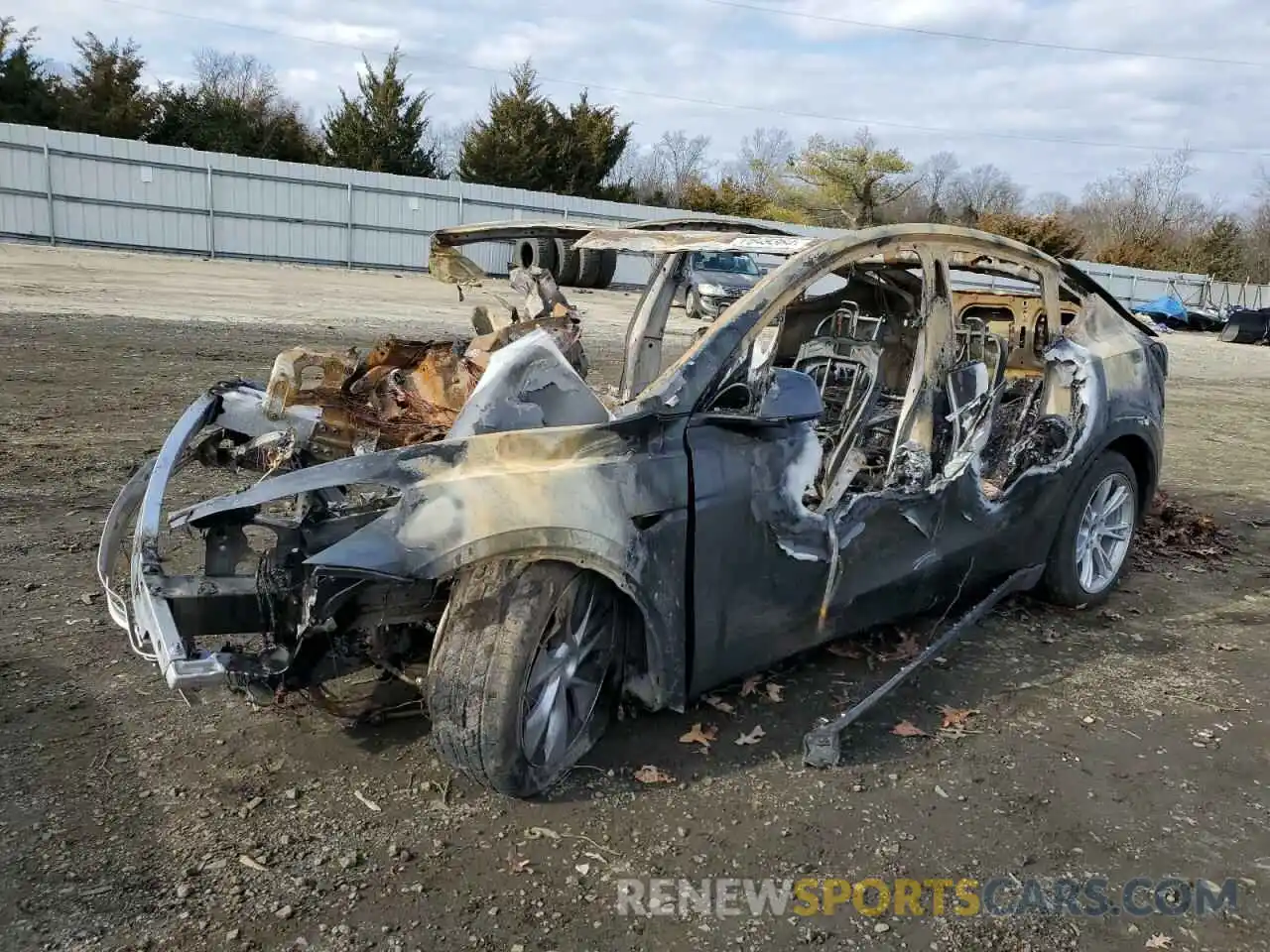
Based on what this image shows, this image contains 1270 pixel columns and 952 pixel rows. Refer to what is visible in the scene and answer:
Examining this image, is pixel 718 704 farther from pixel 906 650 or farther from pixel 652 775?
pixel 906 650

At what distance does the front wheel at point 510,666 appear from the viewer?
2863 mm

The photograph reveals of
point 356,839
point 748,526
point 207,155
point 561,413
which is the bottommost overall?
point 356,839

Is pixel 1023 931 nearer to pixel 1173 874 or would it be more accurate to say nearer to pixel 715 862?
pixel 1173 874

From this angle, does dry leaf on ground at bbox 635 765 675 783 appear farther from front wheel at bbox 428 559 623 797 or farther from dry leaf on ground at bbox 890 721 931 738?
dry leaf on ground at bbox 890 721 931 738

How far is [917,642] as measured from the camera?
4.39 meters

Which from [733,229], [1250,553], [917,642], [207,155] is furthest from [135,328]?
[207,155]

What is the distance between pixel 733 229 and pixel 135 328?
33.0 ft

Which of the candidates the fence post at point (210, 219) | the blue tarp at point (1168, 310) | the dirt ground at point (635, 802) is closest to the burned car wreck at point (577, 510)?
the dirt ground at point (635, 802)

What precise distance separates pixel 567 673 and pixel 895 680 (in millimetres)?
1386

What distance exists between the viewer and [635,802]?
3.13 metres

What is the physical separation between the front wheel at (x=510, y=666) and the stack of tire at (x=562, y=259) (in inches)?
75.1

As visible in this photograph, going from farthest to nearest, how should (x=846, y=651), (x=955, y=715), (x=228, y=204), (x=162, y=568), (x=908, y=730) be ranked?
(x=228, y=204)
(x=846, y=651)
(x=955, y=715)
(x=908, y=730)
(x=162, y=568)

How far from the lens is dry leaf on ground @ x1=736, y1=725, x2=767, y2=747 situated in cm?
351

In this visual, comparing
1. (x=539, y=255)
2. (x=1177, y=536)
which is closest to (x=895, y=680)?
(x=539, y=255)
